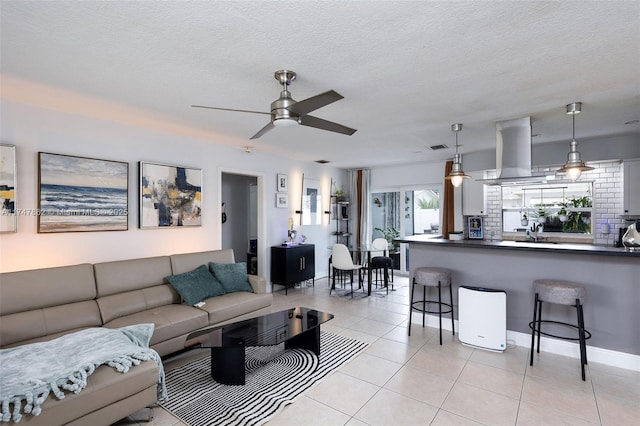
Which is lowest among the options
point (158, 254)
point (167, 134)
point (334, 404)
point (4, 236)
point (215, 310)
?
point (334, 404)

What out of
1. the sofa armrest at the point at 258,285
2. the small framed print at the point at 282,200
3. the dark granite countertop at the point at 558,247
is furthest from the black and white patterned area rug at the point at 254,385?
the small framed print at the point at 282,200

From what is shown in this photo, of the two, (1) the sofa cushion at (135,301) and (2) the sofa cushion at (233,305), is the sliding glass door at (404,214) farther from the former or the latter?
(1) the sofa cushion at (135,301)

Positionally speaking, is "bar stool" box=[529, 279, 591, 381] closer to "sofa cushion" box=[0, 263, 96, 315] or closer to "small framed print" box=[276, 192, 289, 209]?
"small framed print" box=[276, 192, 289, 209]

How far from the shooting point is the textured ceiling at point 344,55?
1.68m

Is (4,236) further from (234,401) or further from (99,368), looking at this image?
(234,401)

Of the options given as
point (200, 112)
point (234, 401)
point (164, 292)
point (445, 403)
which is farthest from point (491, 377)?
point (200, 112)

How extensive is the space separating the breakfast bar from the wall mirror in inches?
119

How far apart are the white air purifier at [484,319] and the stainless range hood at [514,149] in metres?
1.39

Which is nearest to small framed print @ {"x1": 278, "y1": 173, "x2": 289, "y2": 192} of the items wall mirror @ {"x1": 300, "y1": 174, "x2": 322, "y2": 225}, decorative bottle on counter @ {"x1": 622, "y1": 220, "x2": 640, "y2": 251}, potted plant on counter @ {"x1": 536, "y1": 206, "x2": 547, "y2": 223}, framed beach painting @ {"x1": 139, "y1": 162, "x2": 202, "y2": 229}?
wall mirror @ {"x1": 300, "y1": 174, "x2": 322, "y2": 225}

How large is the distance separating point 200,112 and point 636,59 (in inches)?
146

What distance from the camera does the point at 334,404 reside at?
7.77 feet

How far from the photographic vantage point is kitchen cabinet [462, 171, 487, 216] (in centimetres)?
549

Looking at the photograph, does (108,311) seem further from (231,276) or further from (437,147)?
(437,147)

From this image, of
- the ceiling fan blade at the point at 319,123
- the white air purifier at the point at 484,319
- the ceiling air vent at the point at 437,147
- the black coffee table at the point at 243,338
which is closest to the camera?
the ceiling fan blade at the point at 319,123
